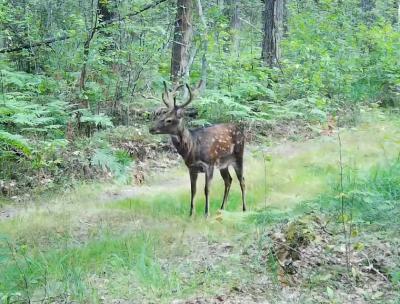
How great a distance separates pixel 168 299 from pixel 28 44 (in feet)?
31.6

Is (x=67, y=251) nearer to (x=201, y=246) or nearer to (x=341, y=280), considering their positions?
(x=201, y=246)

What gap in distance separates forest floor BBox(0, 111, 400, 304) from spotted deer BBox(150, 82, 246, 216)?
19.7 inches

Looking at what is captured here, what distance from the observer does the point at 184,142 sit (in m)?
9.30

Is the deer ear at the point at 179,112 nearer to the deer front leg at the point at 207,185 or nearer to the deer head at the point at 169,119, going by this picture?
the deer head at the point at 169,119

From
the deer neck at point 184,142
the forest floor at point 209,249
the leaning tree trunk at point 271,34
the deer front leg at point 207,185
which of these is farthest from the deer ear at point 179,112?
the leaning tree trunk at point 271,34

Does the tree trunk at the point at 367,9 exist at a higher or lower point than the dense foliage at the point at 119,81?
higher

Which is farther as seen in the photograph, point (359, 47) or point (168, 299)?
point (359, 47)

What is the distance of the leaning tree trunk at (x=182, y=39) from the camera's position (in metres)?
14.2

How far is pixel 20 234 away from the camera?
318 inches

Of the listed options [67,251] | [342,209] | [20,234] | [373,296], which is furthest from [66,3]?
[373,296]

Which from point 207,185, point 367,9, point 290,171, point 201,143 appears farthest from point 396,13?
point 207,185

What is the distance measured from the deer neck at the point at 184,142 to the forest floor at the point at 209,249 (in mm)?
811

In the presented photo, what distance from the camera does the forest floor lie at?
5637 millimetres

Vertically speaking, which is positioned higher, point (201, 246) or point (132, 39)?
point (132, 39)
